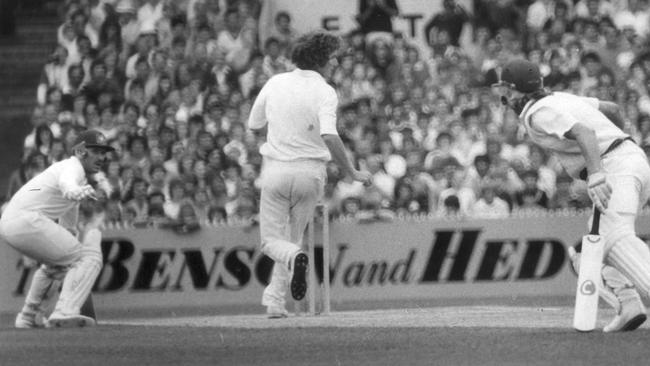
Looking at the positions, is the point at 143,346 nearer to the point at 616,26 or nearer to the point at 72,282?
the point at 72,282

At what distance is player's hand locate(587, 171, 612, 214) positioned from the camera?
11477 millimetres

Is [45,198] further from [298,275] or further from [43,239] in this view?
[298,275]

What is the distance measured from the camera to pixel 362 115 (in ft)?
71.4

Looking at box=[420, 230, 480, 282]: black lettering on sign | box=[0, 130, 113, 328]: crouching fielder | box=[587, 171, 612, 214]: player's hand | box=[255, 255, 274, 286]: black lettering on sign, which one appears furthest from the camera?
box=[255, 255, 274, 286]: black lettering on sign

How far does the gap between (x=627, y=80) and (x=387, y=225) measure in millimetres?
3852

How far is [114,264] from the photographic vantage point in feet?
63.7

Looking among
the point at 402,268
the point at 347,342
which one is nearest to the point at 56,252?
the point at 347,342

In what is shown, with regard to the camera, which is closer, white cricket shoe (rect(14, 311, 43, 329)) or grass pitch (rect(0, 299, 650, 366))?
grass pitch (rect(0, 299, 650, 366))

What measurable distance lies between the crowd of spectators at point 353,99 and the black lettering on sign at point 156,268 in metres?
0.34

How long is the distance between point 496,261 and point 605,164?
7304 mm

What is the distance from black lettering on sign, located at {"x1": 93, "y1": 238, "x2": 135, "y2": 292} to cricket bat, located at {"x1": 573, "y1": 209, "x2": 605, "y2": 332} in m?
8.53

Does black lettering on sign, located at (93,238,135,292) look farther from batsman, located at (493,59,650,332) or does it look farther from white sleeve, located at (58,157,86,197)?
batsman, located at (493,59,650,332)

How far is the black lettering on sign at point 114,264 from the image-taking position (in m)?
19.3

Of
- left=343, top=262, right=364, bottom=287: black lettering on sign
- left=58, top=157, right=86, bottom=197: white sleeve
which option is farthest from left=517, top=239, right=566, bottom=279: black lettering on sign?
left=58, top=157, right=86, bottom=197: white sleeve
